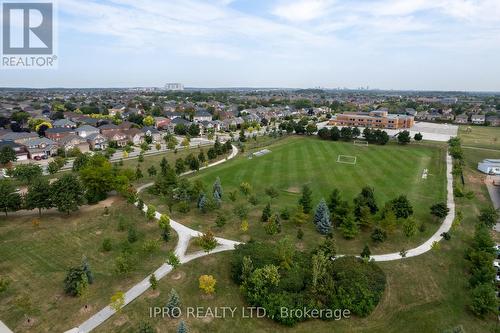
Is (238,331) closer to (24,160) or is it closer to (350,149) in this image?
(350,149)

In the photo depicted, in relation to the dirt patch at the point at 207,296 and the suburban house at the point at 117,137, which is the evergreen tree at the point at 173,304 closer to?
the dirt patch at the point at 207,296

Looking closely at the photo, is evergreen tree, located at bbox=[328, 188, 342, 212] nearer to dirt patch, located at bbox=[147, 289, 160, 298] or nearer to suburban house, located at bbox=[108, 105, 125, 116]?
dirt patch, located at bbox=[147, 289, 160, 298]

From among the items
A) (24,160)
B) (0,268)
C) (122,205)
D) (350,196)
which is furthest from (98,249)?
(24,160)

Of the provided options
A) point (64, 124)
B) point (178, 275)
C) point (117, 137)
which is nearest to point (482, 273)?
point (178, 275)

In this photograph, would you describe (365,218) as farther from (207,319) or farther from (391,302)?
(207,319)

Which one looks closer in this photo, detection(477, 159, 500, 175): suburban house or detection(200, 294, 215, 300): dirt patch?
detection(200, 294, 215, 300): dirt patch

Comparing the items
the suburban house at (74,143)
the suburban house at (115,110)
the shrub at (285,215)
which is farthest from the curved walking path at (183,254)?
the suburban house at (115,110)

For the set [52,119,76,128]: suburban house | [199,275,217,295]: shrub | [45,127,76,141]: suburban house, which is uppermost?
[52,119,76,128]: suburban house

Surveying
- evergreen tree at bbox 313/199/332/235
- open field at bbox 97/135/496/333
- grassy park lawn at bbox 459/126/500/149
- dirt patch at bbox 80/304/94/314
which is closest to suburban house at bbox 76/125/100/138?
dirt patch at bbox 80/304/94/314
